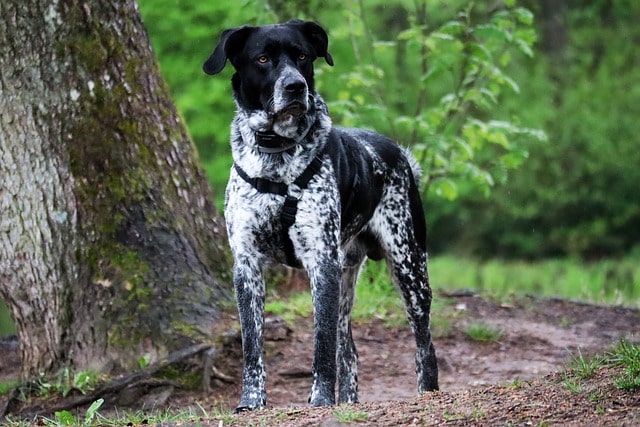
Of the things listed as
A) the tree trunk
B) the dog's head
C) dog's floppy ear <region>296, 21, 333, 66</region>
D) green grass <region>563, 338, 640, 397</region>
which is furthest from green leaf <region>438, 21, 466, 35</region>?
green grass <region>563, 338, 640, 397</region>

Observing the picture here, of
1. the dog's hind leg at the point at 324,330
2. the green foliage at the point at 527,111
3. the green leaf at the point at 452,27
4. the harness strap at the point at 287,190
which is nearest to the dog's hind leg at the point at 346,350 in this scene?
the dog's hind leg at the point at 324,330

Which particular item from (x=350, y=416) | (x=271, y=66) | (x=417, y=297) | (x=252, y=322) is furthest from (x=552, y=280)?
(x=350, y=416)

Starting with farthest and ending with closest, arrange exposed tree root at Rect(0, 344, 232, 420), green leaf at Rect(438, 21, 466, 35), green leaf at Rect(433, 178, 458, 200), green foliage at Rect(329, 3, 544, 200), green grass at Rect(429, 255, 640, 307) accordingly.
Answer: green grass at Rect(429, 255, 640, 307)
green leaf at Rect(433, 178, 458, 200)
green foliage at Rect(329, 3, 544, 200)
green leaf at Rect(438, 21, 466, 35)
exposed tree root at Rect(0, 344, 232, 420)

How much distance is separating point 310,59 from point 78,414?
8.85ft

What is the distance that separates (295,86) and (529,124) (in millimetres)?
14530

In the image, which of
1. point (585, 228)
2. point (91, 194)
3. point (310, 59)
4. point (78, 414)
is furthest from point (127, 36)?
point (585, 228)

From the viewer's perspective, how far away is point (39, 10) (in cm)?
642

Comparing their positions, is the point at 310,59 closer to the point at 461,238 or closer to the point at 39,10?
the point at 39,10

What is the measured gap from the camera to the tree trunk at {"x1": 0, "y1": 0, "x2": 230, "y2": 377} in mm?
6449

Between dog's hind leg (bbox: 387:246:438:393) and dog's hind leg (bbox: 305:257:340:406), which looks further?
dog's hind leg (bbox: 387:246:438:393)

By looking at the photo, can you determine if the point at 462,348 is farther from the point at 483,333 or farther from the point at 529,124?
the point at 529,124

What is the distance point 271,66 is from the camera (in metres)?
5.08

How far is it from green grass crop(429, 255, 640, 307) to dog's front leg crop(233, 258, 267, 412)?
4.76 metres

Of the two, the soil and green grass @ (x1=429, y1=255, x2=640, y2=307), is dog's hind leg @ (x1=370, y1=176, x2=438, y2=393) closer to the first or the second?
the soil
